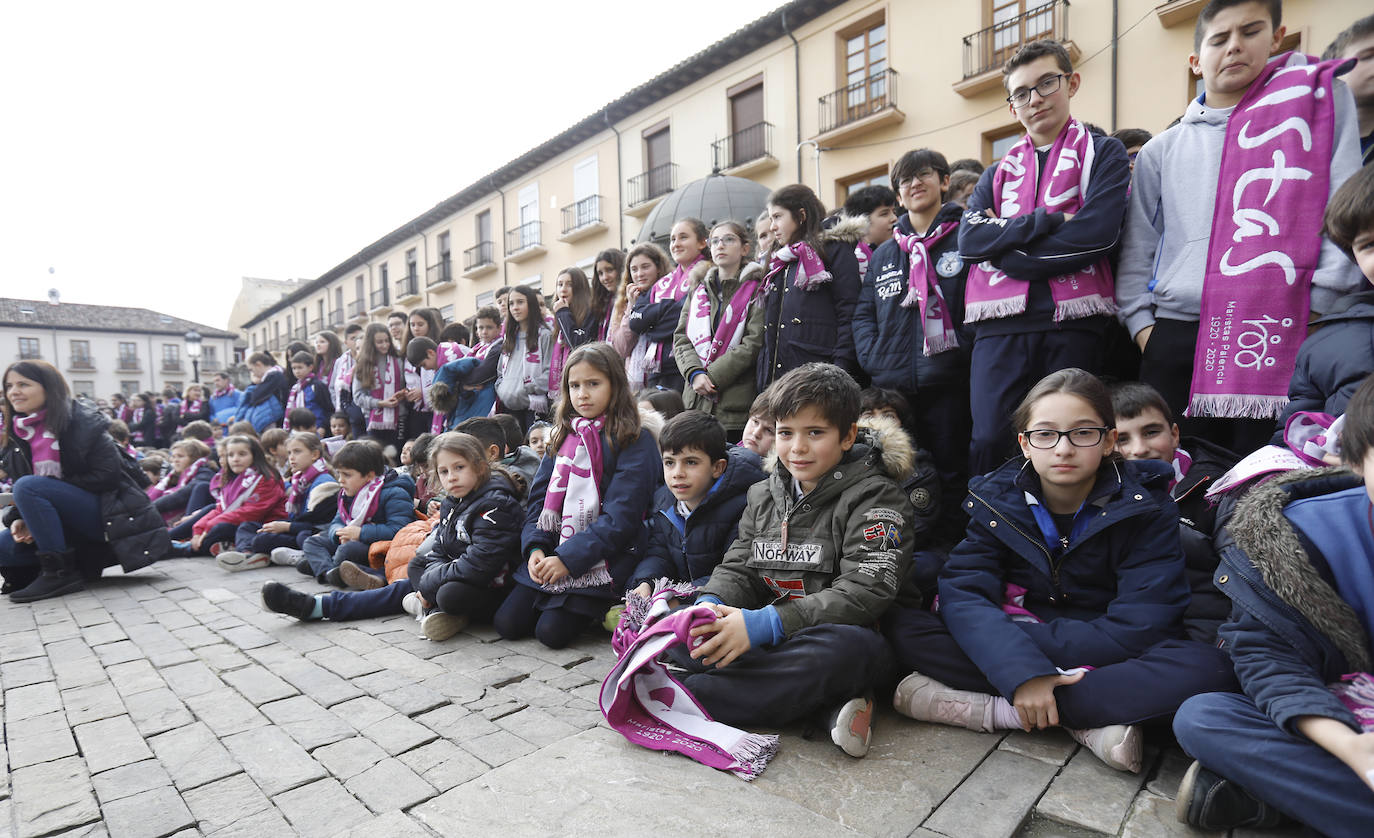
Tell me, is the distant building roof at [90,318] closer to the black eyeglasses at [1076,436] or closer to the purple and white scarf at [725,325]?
the purple and white scarf at [725,325]

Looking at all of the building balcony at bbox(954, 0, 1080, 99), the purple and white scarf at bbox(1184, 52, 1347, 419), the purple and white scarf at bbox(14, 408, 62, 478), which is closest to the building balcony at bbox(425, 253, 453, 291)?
the building balcony at bbox(954, 0, 1080, 99)

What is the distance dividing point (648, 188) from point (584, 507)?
51.3 ft

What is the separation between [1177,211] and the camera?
8.64 ft

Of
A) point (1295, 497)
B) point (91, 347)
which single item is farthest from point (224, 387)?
point (91, 347)

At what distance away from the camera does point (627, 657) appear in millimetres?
2146

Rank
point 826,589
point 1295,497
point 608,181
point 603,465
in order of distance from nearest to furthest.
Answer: point 1295,497 → point 826,589 → point 603,465 → point 608,181

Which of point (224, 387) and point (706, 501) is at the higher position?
point (224, 387)

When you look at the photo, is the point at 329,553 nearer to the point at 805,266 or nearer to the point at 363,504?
the point at 363,504

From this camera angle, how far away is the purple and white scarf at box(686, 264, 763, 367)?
4316 millimetres

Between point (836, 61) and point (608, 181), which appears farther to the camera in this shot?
point (608, 181)

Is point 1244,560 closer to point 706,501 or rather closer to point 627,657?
point 627,657

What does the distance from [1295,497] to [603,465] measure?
262 cm

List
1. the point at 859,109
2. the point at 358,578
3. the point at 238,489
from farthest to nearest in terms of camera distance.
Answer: the point at 859,109 → the point at 238,489 → the point at 358,578

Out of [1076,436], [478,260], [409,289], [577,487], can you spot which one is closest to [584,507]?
[577,487]
